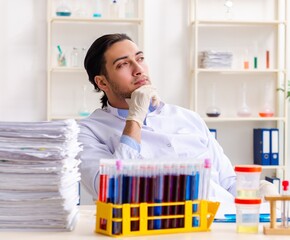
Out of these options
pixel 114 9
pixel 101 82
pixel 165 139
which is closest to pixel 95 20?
pixel 114 9

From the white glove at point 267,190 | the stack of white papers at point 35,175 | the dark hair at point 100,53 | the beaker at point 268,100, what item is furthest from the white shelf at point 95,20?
the stack of white papers at point 35,175

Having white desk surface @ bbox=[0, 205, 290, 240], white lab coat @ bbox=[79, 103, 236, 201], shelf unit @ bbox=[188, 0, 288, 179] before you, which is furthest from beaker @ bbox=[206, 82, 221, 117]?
white desk surface @ bbox=[0, 205, 290, 240]

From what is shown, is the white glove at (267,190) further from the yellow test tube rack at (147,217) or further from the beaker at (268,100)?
the beaker at (268,100)

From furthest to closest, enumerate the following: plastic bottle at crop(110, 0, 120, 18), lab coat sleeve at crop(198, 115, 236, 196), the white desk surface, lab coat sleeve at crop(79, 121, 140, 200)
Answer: plastic bottle at crop(110, 0, 120, 18)
lab coat sleeve at crop(198, 115, 236, 196)
lab coat sleeve at crop(79, 121, 140, 200)
the white desk surface

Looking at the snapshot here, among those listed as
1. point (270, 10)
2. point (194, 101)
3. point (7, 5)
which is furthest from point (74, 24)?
point (270, 10)

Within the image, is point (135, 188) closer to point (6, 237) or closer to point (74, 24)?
point (6, 237)

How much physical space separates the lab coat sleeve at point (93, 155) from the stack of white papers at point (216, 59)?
2443mm

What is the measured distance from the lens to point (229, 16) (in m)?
4.88

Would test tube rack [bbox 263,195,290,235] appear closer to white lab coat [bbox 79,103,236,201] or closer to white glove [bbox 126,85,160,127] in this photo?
white lab coat [bbox 79,103,236,201]

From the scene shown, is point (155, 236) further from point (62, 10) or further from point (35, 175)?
point (62, 10)

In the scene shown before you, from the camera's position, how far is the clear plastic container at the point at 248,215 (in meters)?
1.44

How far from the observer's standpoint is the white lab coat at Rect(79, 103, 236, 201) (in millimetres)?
2406

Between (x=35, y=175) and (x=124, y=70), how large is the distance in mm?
1176

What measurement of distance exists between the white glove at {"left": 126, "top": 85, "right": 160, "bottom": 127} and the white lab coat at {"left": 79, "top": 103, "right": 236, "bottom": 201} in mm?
115
